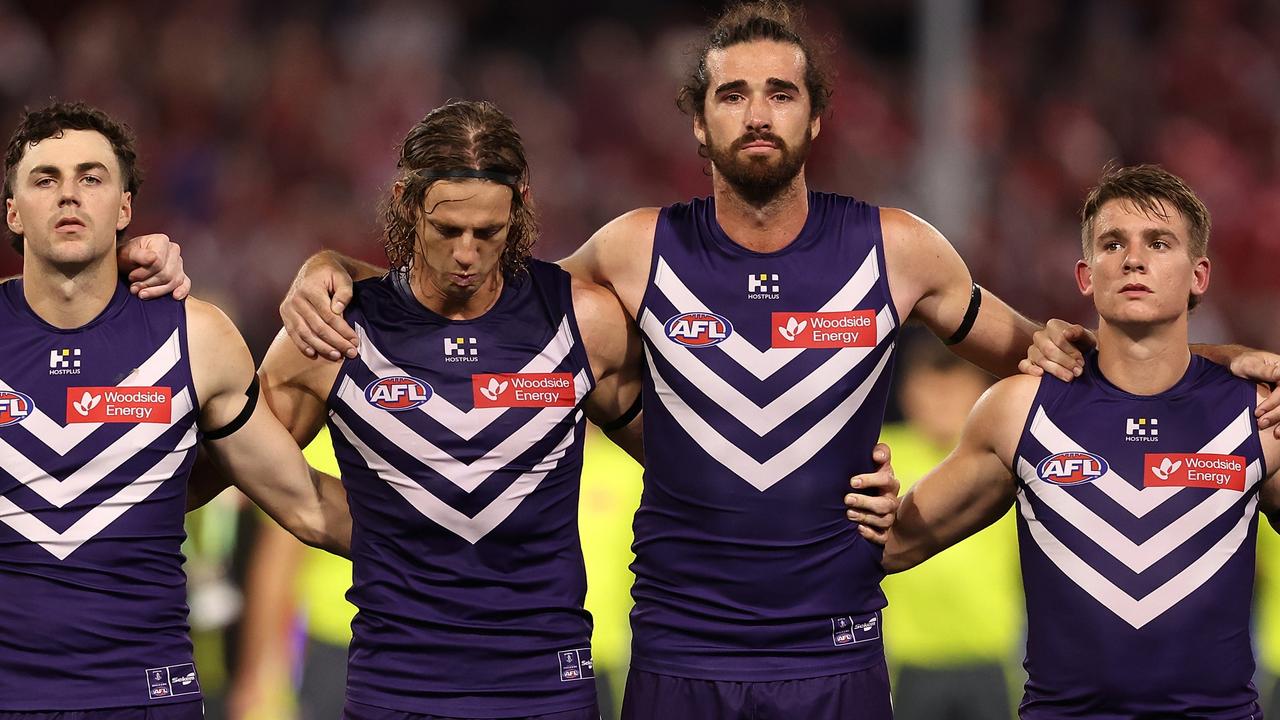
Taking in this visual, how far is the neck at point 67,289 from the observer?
4418 millimetres

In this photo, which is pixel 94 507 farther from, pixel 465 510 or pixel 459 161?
pixel 459 161

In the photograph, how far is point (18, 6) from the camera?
12.8 metres

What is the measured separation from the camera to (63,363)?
4398mm

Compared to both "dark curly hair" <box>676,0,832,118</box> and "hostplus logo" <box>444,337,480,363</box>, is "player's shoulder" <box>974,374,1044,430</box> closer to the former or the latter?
"dark curly hair" <box>676,0,832,118</box>

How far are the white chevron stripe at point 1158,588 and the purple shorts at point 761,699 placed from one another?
25.1 inches

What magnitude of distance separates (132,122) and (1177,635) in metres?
9.41

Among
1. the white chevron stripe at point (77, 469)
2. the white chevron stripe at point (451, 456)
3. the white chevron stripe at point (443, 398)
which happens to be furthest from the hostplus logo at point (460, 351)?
the white chevron stripe at point (77, 469)

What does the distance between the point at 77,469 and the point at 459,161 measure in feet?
4.11

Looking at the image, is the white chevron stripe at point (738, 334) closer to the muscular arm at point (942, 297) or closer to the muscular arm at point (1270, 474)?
the muscular arm at point (942, 297)

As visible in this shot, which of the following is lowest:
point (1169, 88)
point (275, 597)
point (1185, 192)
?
point (275, 597)

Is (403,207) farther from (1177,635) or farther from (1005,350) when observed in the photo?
(1177,635)

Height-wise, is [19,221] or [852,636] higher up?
[19,221]

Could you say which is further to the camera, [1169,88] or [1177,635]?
[1169,88]

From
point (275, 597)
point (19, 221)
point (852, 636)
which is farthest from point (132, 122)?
point (852, 636)
